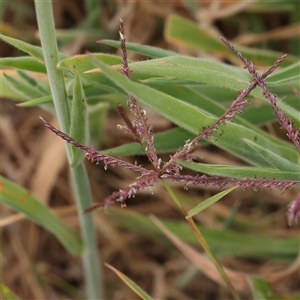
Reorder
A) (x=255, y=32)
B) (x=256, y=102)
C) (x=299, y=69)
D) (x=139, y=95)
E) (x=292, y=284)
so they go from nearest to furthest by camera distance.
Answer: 1. (x=139, y=95)
2. (x=299, y=69)
3. (x=256, y=102)
4. (x=292, y=284)
5. (x=255, y=32)

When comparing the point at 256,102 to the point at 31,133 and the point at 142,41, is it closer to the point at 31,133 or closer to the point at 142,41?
the point at 142,41

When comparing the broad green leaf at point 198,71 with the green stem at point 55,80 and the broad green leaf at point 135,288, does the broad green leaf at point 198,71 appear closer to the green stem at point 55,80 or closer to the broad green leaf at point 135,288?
the green stem at point 55,80

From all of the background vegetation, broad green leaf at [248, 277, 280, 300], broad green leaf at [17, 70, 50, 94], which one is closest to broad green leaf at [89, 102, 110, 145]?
the background vegetation

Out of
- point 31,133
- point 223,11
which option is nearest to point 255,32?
point 223,11

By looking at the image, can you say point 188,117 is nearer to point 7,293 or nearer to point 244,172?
point 244,172

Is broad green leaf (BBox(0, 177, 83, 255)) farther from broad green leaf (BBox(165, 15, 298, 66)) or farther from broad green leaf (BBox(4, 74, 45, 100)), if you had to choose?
broad green leaf (BBox(165, 15, 298, 66))

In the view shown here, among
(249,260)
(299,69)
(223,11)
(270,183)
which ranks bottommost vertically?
(270,183)

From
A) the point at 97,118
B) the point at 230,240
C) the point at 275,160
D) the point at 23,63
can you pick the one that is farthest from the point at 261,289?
the point at 23,63

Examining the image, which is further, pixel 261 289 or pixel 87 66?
pixel 261 289
